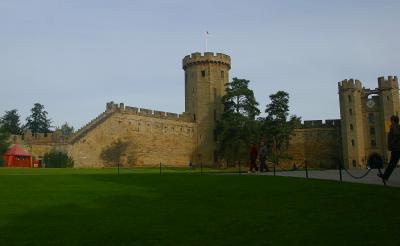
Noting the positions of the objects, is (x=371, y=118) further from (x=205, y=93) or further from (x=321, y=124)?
(x=205, y=93)


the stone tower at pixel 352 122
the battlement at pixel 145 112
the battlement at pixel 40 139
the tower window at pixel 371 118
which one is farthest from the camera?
the tower window at pixel 371 118

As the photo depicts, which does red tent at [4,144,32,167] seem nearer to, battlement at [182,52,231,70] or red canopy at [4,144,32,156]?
red canopy at [4,144,32,156]

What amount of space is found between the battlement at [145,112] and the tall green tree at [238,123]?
7.26m

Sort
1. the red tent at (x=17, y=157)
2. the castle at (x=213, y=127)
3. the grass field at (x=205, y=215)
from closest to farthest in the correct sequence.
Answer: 1. the grass field at (x=205, y=215)
2. the red tent at (x=17, y=157)
3. the castle at (x=213, y=127)

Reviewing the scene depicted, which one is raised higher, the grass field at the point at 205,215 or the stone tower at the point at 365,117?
the stone tower at the point at 365,117

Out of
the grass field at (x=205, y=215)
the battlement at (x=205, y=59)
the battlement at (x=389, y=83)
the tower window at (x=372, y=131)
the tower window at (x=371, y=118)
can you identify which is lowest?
the grass field at (x=205, y=215)

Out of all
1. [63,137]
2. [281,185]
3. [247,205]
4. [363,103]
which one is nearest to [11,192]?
[247,205]

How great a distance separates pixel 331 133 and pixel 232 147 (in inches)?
665

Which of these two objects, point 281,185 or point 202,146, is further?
point 202,146

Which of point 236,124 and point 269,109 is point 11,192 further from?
point 269,109

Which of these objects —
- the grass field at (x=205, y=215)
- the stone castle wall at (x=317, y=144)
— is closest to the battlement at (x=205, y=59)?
the stone castle wall at (x=317, y=144)

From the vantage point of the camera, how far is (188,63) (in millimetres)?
53406

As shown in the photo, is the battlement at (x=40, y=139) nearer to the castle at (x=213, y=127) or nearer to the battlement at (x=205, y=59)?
the castle at (x=213, y=127)

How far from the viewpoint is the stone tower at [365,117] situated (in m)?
51.4
